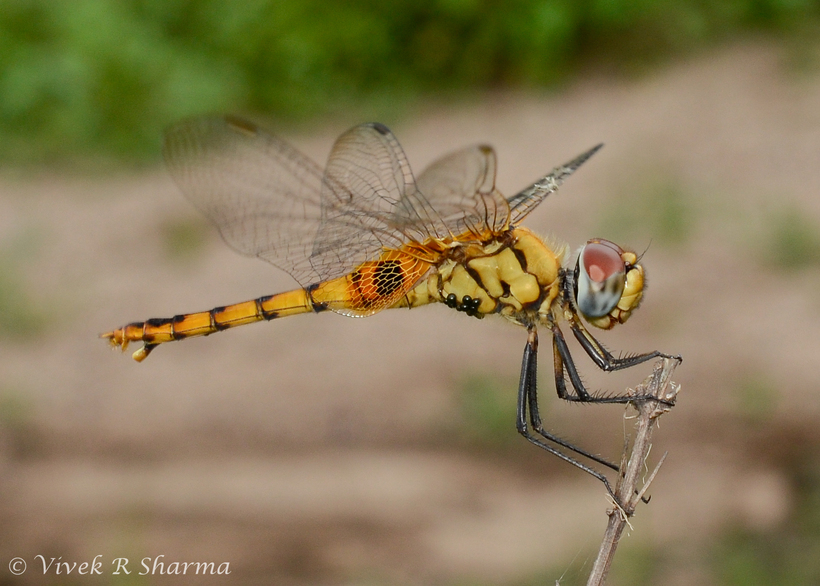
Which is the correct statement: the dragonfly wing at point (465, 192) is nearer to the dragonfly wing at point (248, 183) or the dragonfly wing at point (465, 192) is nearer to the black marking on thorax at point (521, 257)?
the black marking on thorax at point (521, 257)

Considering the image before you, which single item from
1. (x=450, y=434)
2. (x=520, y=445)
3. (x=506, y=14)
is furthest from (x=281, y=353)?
(x=506, y=14)

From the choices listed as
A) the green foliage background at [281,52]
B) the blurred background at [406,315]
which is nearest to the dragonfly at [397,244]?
the blurred background at [406,315]

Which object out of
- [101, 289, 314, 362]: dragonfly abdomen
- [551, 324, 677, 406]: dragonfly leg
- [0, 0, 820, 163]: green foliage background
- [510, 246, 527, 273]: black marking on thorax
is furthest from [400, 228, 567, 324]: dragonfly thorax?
[0, 0, 820, 163]: green foliage background

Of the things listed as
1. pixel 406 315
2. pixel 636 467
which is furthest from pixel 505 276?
pixel 406 315

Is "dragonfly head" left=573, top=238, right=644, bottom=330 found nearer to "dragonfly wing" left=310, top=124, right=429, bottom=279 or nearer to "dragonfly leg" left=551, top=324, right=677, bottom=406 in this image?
"dragonfly leg" left=551, top=324, right=677, bottom=406

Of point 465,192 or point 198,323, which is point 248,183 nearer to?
point 198,323

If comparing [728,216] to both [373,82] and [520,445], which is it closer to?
[520,445]
